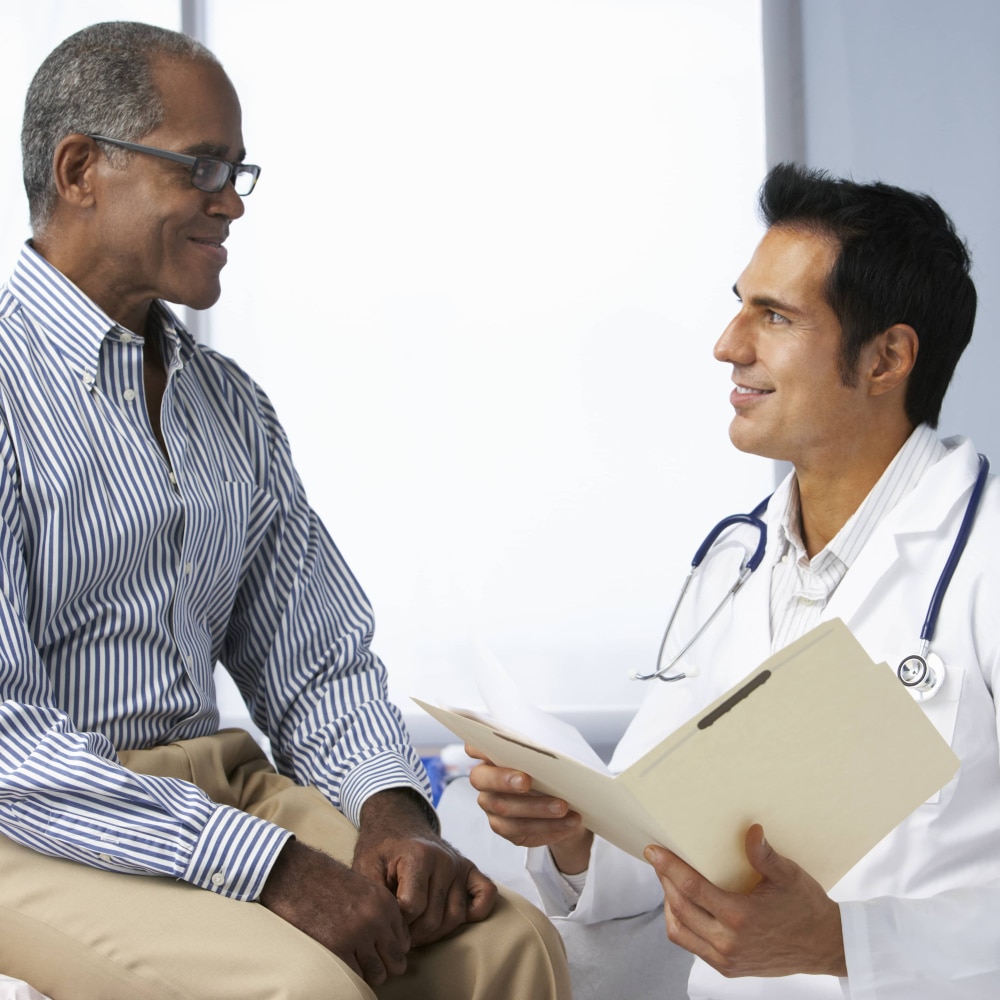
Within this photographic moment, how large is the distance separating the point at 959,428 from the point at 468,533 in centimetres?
124

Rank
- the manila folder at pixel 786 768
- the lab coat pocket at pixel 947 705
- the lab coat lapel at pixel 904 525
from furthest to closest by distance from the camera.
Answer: the lab coat lapel at pixel 904 525 → the lab coat pocket at pixel 947 705 → the manila folder at pixel 786 768

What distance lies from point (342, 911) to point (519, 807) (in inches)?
9.0

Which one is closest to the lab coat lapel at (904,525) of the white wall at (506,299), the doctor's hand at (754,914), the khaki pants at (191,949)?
the doctor's hand at (754,914)

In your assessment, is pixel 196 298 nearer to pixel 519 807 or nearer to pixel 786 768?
pixel 519 807

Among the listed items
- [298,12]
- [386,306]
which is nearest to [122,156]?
[386,306]

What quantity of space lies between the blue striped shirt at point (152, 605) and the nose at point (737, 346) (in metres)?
0.63

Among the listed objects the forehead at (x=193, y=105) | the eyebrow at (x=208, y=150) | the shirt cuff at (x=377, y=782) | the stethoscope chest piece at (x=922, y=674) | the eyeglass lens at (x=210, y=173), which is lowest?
the shirt cuff at (x=377, y=782)

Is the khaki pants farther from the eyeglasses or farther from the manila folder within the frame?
the eyeglasses

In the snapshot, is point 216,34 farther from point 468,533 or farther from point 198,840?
point 198,840

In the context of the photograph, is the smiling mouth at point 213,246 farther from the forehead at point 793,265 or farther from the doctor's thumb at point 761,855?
the doctor's thumb at point 761,855

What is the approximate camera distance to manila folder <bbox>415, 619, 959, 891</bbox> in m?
0.99

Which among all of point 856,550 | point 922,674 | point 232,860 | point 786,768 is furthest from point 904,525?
point 232,860

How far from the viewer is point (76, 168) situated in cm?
151

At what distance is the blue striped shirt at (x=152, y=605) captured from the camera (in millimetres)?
1266
